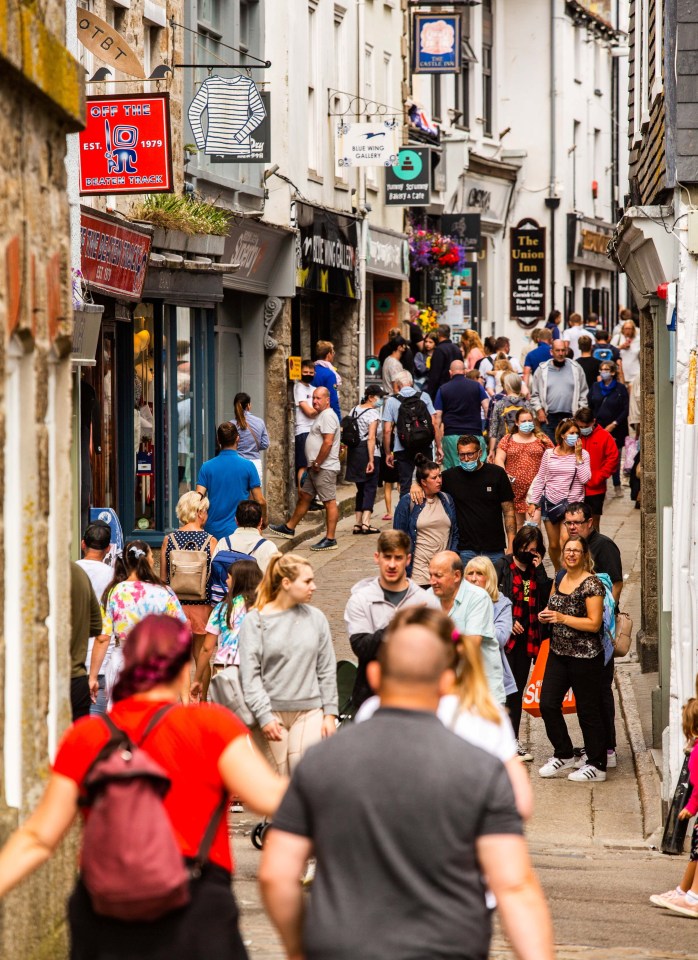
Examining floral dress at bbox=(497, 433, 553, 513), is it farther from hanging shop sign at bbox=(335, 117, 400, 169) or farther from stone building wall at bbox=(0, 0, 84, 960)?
stone building wall at bbox=(0, 0, 84, 960)

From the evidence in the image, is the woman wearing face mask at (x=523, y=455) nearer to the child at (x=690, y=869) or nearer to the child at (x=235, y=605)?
the child at (x=235, y=605)

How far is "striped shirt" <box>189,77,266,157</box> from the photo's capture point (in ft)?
58.7

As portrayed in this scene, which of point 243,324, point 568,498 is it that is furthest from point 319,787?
point 243,324

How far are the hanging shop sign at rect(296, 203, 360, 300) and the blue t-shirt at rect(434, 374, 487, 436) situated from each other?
3240mm

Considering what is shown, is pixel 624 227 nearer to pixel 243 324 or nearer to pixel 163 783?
pixel 163 783

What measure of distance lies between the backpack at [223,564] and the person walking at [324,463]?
771 centimetres

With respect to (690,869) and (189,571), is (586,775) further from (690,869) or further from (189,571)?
(690,869)

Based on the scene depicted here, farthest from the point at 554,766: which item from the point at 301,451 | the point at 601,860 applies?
the point at 301,451

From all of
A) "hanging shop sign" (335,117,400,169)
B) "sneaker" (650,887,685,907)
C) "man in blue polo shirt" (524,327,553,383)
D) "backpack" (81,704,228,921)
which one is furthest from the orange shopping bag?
"man in blue polo shirt" (524,327,553,383)

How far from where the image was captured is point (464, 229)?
33.1 meters

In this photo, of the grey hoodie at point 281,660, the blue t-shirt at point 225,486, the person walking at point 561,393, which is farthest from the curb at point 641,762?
the person walking at point 561,393

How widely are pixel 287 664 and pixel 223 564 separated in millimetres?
3009

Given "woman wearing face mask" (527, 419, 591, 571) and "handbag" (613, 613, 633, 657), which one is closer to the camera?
"handbag" (613, 613, 633, 657)

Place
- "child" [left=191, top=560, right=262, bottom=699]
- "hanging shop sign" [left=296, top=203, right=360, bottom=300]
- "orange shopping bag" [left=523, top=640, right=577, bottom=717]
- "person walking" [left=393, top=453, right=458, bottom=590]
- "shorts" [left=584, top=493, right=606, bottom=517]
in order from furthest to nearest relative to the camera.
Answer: "hanging shop sign" [left=296, top=203, right=360, bottom=300], "shorts" [left=584, top=493, right=606, bottom=517], "person walking" [left=393, top=453, right=458, bottom=590], "orange shopping bag" [left=523, top=640, right=577, bottom=717], "child" [left=191, top=560, right=262, bottom=699]
